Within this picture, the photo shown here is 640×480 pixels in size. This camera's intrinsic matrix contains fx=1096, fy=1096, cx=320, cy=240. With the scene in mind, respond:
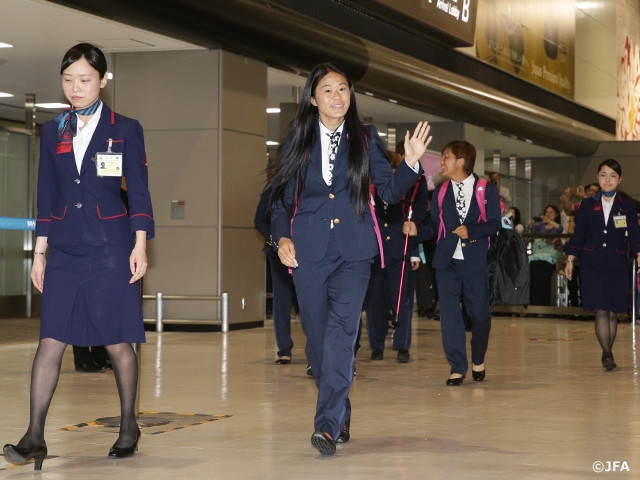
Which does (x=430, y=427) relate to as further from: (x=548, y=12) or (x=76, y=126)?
(x=548, y=12)

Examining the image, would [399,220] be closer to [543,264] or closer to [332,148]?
[332,148]

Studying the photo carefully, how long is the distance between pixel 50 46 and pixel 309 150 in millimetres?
7922

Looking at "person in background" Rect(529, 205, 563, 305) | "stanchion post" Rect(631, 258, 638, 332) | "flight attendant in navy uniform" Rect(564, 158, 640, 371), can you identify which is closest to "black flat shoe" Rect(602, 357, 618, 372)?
"flight attendant in navy uniform" Rect(564, 158, 640, 371)

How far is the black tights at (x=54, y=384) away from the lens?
172 inches

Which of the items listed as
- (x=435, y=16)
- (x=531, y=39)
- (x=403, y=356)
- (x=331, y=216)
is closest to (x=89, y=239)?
(x=331, y=216)

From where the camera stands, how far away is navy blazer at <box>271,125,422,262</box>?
4.77 meters

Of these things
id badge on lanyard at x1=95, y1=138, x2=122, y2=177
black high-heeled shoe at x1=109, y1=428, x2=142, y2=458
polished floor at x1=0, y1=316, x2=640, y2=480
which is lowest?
polished floor at x1=0, y1=316, x2=640, y2=480

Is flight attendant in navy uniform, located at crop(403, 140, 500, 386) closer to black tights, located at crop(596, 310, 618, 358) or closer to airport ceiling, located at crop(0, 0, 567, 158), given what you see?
black tights, located at crop(596, 310, 618, 358)

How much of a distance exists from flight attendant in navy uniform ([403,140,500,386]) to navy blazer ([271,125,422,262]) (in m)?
2.68

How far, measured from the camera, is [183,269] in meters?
12.6

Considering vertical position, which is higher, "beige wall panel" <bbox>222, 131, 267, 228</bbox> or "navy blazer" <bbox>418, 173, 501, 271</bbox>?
"beige wall panel" <bbox>222, 131, 267, 228</bbox>

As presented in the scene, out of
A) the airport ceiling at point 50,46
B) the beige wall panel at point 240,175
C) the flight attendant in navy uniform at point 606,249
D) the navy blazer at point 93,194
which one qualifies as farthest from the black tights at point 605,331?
the airport ceiling at point 50,46

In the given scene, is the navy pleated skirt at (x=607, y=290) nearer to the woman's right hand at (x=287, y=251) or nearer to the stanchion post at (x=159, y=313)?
the woman's right hand at (x=287, y=251)

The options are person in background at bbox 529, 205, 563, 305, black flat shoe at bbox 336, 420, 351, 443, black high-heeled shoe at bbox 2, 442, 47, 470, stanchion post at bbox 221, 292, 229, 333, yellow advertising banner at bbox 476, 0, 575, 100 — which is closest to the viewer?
black high-heeled shoe at bbox 2, 442, 47, 470
